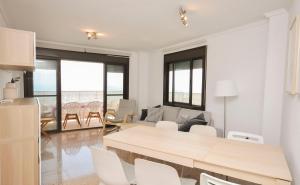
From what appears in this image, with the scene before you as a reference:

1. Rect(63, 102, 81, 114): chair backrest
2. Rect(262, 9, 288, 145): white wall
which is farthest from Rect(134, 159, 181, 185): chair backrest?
Rect(63, 102, 81, 114): chair backrest

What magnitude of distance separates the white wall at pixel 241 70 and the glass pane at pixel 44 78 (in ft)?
13.2

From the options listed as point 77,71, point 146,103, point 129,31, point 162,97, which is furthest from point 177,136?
point 77,71

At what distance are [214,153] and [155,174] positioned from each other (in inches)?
23.3

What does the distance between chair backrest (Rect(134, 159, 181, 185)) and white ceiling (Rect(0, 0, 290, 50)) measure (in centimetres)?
200

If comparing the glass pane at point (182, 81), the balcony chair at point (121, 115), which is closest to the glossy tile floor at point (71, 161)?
the balcony chair at point (121, 115)

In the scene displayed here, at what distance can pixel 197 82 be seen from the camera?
4.55m

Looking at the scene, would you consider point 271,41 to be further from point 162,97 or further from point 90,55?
point 90,55

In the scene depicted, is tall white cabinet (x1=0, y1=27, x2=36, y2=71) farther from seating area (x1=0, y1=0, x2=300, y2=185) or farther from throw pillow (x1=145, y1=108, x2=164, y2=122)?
throw pillow (x1=145, y1=108, x2=164, y2=122)

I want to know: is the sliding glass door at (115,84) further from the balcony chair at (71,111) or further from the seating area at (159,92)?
the balcony chair at (71,111)

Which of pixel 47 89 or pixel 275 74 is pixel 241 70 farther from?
pixel 47 89

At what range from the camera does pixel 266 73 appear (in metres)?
2.86

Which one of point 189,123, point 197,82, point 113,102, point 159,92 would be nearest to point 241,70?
point 197,82

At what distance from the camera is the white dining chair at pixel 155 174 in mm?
1354

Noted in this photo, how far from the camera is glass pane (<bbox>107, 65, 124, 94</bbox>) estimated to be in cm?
605
